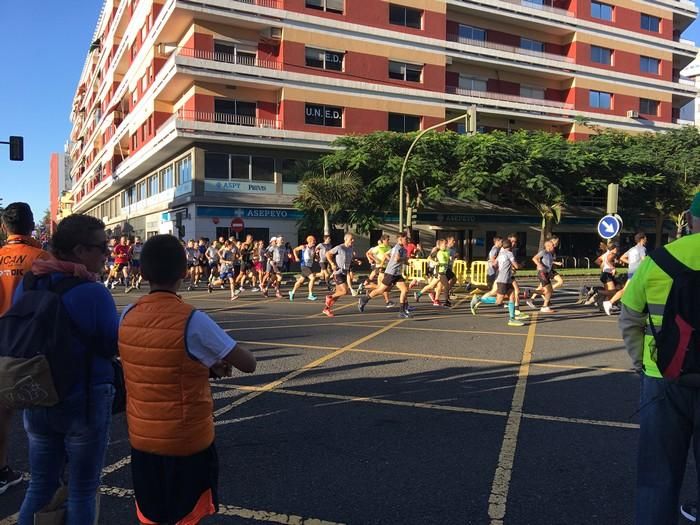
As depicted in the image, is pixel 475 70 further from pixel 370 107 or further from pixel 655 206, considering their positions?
pixel 655 206

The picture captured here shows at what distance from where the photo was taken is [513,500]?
3.44 metres

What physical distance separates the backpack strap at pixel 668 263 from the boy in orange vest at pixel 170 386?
Answer: 6.03ft

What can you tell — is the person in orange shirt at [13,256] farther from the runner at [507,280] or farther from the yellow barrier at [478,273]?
the yellow barrier at [478,273]

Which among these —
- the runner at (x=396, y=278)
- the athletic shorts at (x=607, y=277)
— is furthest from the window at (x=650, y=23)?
the runner at (x=396, y=278)

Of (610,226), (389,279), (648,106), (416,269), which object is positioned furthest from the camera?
(648,106)

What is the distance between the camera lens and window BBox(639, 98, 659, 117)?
4036 centimetres

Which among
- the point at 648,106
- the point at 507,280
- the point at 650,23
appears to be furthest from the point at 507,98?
the point at 507,280

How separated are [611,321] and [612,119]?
31375mm

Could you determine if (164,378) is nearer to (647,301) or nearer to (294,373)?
(647,301)

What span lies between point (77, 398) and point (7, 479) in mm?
1720

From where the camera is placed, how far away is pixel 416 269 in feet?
57.3

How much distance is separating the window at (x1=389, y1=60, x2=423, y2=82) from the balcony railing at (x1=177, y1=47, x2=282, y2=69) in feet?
21.7

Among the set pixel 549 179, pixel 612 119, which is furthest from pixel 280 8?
pixel 612 119

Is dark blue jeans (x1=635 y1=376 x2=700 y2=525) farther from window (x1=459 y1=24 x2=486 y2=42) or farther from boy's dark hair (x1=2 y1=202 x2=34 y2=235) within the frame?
window (x1=459 y1=24 x2=486 y2=42)
